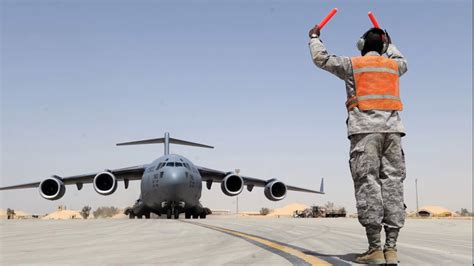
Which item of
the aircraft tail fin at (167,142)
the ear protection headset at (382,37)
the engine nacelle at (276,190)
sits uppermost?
the aircraft tail fin at (167,142)

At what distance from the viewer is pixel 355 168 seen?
4176mm

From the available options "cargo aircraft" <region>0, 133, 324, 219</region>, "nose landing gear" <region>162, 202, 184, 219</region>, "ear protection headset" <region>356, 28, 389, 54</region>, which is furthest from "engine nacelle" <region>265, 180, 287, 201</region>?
"ear protection headset" <region>356, 28, 389, 54</region>

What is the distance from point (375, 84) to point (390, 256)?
157 centimetres

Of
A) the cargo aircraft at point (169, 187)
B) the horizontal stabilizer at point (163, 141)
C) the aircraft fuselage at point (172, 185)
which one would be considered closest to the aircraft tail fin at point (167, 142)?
the horizontal stabilizer at point (163, 141)

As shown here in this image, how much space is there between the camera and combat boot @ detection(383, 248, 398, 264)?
12.2 ft

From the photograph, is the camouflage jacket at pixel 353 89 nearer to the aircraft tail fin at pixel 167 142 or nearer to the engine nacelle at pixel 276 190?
the engine nacelle at pixel 276 190

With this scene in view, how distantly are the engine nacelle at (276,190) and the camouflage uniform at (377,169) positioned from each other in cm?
2155

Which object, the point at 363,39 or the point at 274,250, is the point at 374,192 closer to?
the point at 274,250

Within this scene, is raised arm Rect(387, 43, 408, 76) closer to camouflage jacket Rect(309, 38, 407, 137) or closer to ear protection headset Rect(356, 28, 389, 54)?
camouflage jacket Rect(309, 38, 407, 137)

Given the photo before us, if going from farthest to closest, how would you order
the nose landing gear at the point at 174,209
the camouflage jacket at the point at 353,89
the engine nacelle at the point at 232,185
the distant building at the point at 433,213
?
the distant building at the point at 433,213 < the engine nacelle at the point at 232,185 < the nose landing gear at the point at 174,209 < the camouflage jacket at the point at 353,89

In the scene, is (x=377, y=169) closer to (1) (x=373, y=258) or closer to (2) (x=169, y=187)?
(1) (x=373, y=258)

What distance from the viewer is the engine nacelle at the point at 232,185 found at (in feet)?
79.3

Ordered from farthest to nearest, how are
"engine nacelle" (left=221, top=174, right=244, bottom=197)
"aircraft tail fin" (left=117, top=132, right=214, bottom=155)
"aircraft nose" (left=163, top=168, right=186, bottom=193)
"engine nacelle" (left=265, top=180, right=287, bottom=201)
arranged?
"aircraft tail fin" (left=117, top=132, right=214, bottom=155) < "engine nacelle" (left=265, top=180, right=287, bottom=201) < "engine nacelle" (left=221, top=174, right=244, bottom=197) < "aircraft nose" (left=163, top=168, right=186, bottom=193)

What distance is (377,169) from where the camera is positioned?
4.13m
